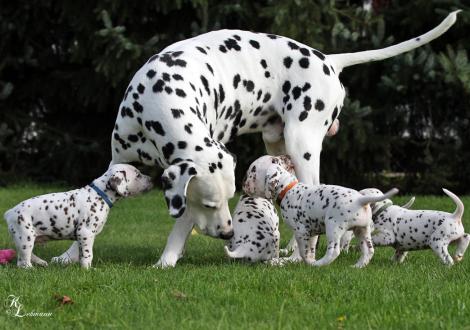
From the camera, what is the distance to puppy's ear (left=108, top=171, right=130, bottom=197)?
700 cm

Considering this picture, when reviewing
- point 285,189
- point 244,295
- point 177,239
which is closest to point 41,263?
point 177,239

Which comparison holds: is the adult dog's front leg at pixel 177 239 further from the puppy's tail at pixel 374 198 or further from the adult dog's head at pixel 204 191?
the puppy's tail at pixel 374 198

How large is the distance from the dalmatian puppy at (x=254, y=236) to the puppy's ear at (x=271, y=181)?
0.51 ft

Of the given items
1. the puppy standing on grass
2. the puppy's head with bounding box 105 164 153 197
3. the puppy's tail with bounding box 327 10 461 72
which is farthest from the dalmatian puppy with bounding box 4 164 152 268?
the puppy's tail with bounding box 327 10 461 72

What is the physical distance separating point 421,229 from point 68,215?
2.80 m

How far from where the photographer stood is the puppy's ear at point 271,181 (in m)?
7.35

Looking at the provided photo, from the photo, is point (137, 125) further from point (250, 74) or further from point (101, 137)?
point (101, 137)

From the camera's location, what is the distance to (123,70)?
1330 cm

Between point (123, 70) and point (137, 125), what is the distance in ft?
21.2

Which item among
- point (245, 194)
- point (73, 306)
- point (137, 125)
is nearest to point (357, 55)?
point (245, 194)

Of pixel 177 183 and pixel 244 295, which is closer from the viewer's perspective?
pixel 244 295

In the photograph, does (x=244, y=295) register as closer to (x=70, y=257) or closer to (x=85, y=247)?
(x=85, y=247)

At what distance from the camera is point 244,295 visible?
17.7 feet

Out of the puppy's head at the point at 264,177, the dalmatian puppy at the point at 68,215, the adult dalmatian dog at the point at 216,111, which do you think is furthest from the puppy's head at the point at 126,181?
the puppy's head at the point at 264,177
